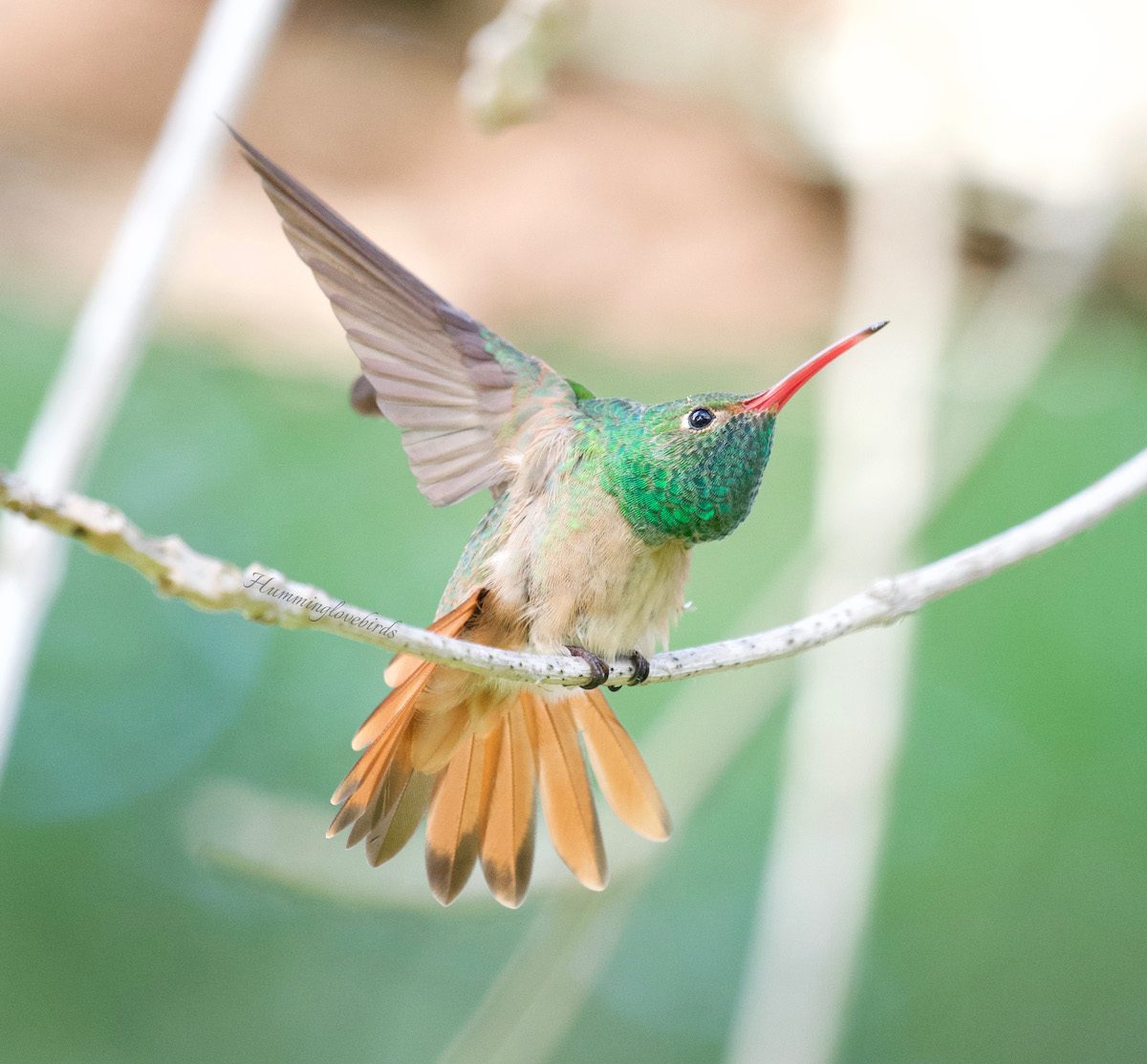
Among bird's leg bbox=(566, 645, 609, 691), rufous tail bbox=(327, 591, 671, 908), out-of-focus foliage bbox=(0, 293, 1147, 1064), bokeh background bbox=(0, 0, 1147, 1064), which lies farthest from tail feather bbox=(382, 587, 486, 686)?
out-of-focus foliage bbox=(0, 293, 1147, 1064)

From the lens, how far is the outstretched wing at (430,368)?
1738mm

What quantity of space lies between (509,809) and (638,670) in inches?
14.3

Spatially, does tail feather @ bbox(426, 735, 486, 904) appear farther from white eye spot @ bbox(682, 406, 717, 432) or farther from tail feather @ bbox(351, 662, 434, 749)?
white eye spot @ bbox(682, 406, 717, 432)

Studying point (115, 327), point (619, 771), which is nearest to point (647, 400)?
point (619, 771)

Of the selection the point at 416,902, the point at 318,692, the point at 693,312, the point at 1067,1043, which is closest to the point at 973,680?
the point at 1067,1043

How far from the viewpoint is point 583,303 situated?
225 inches

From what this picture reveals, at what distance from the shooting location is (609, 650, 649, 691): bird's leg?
1790 millimetres

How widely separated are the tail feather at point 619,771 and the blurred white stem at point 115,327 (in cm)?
84

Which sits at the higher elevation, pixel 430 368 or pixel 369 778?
pixel 430 368

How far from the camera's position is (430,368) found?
76.7 inches

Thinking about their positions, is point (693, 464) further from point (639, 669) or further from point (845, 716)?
point (845, 716)

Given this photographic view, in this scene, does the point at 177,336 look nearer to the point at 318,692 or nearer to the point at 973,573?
the point at 318,692

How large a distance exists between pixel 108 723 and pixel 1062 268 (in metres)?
3.78

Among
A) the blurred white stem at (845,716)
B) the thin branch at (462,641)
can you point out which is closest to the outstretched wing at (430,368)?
the thin branch at (462,641)
